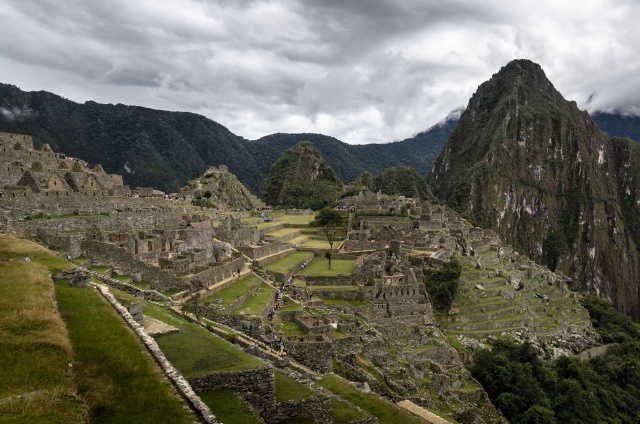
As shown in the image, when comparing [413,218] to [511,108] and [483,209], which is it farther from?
[511,108]

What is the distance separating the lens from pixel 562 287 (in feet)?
181

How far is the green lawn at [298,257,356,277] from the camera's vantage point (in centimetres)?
3420

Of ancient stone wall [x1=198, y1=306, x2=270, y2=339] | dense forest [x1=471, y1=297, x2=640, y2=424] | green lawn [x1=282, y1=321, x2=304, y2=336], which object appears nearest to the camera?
ancient stone wall [x1=198, y1=306, x2=270, y2=339]

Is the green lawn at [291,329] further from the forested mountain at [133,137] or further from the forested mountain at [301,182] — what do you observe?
the forested mountain at [133,137]

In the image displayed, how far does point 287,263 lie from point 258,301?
1279 centimetres

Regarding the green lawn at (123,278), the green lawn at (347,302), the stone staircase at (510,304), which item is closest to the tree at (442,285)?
the stone staircase at (510,304)

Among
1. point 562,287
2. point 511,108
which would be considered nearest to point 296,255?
point 562,287

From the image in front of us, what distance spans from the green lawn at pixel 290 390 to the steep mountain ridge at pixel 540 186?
144812 millimetres

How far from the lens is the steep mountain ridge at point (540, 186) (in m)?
161

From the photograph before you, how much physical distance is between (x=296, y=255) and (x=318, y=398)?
100 feet

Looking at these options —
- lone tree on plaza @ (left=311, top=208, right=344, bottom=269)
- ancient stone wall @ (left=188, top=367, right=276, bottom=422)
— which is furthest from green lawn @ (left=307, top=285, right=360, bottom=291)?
ancient stone wall @ (left=188, top=367, right=276, bottom=422)

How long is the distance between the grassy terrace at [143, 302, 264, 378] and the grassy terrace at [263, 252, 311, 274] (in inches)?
800

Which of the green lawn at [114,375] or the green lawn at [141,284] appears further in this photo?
the green lawn at [141,284]

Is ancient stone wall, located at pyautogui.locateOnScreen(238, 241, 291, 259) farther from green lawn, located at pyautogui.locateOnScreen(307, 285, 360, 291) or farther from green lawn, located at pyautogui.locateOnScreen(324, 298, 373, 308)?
green lawn, located at pyautogui.locateOnScreen(324, 298, 373, 308)
